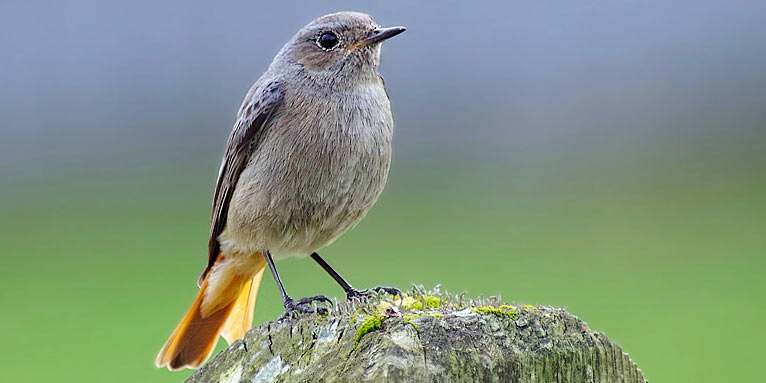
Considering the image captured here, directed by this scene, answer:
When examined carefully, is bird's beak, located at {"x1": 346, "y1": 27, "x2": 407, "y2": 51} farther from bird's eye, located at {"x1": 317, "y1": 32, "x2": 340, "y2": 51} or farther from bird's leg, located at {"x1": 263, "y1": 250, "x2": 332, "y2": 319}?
bird's leg, located at {"x1": 263, "y1": 250, "x2": 332, "y2": 319}

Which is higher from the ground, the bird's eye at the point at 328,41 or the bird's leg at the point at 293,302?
the bird's eye at the point at 328,41

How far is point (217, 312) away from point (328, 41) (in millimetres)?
1485

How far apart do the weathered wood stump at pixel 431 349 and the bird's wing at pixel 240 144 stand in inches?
73.8

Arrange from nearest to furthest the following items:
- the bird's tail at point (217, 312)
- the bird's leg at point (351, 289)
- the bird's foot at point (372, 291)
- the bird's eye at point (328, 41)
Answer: the bird's foot at point (372, 291) → the bird's leg at point (351, 289) → the bird's tail at point (217, 312) → the bird's eye at point (328, 41)

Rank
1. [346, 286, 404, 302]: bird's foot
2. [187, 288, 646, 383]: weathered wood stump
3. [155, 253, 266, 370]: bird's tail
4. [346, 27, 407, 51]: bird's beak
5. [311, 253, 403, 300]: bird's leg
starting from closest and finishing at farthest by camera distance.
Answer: [187, 288, 646, 383]: weathered wood stump
[346, 286, 404, 302]: bird's foot
[311, 253, 403, 300]: bird's leg
[155, 253, 266, 370]: bird's tail
[346, 27, 407, 51]: bird's beak

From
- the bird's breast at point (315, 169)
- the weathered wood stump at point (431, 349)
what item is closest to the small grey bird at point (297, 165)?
the bird's breast at point (315, 169)

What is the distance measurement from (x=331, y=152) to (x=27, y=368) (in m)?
4.81

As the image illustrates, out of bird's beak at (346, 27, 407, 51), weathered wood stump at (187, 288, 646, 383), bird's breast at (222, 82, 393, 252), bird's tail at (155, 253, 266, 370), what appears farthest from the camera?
bird's beak at (346, 27, 407, 51)

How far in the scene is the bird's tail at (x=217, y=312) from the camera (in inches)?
170

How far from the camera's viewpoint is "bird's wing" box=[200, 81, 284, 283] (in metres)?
4.43

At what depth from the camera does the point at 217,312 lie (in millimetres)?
4664

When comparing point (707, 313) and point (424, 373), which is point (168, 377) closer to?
point (707, 313)

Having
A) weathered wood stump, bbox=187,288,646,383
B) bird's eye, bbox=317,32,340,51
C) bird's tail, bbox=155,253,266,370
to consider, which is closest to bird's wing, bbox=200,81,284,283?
bird's tail, bbox=155,253,266,370

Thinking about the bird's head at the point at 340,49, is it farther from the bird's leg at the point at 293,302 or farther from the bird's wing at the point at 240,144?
the bird's leg at the point at 293,302
